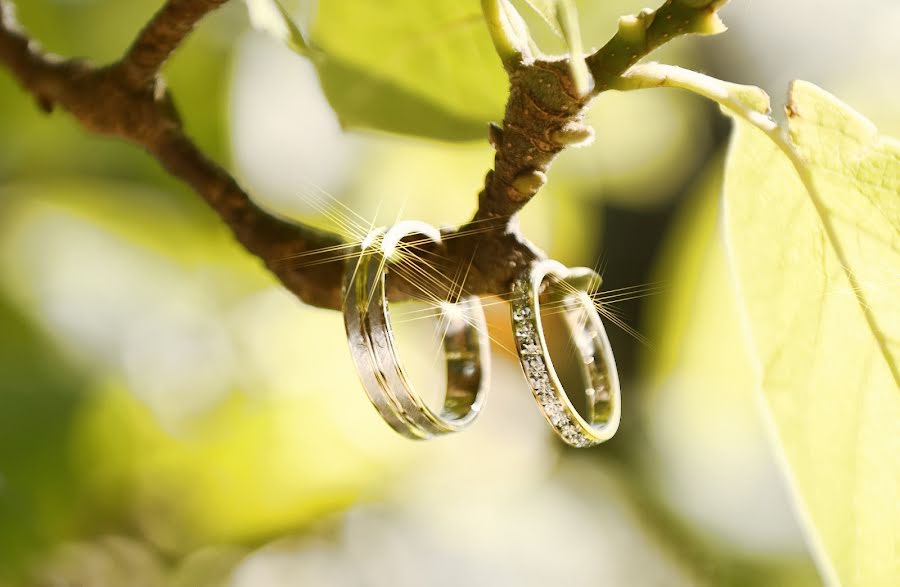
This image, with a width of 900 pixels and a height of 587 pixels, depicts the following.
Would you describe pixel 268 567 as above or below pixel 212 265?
below

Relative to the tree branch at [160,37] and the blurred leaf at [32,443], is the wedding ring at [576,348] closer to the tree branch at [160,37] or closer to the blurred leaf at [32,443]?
the tree branch at [160,37]

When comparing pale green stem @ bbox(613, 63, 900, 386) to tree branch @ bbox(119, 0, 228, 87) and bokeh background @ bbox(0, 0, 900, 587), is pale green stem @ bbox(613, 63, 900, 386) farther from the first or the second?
bokeh background @ bbox(0, 0, 900, 587)

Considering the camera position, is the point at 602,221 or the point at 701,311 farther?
the point at 602,221

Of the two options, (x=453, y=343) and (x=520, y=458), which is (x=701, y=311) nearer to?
(x=520, y=458)

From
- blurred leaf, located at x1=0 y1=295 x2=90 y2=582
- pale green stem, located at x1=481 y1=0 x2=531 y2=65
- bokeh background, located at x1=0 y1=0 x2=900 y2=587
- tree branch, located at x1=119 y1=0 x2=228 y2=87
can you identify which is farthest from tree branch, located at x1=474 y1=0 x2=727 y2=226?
blurred leaf, located at x1=0 y1=295 x2=90 y2=582

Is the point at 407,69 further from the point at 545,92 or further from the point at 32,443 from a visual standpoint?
the point at 32,443

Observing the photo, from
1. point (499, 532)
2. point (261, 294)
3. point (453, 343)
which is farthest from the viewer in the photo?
point (499, 532)

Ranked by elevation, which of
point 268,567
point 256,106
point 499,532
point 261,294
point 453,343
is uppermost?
point 453,343

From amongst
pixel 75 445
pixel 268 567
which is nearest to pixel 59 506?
pixel 75 445
